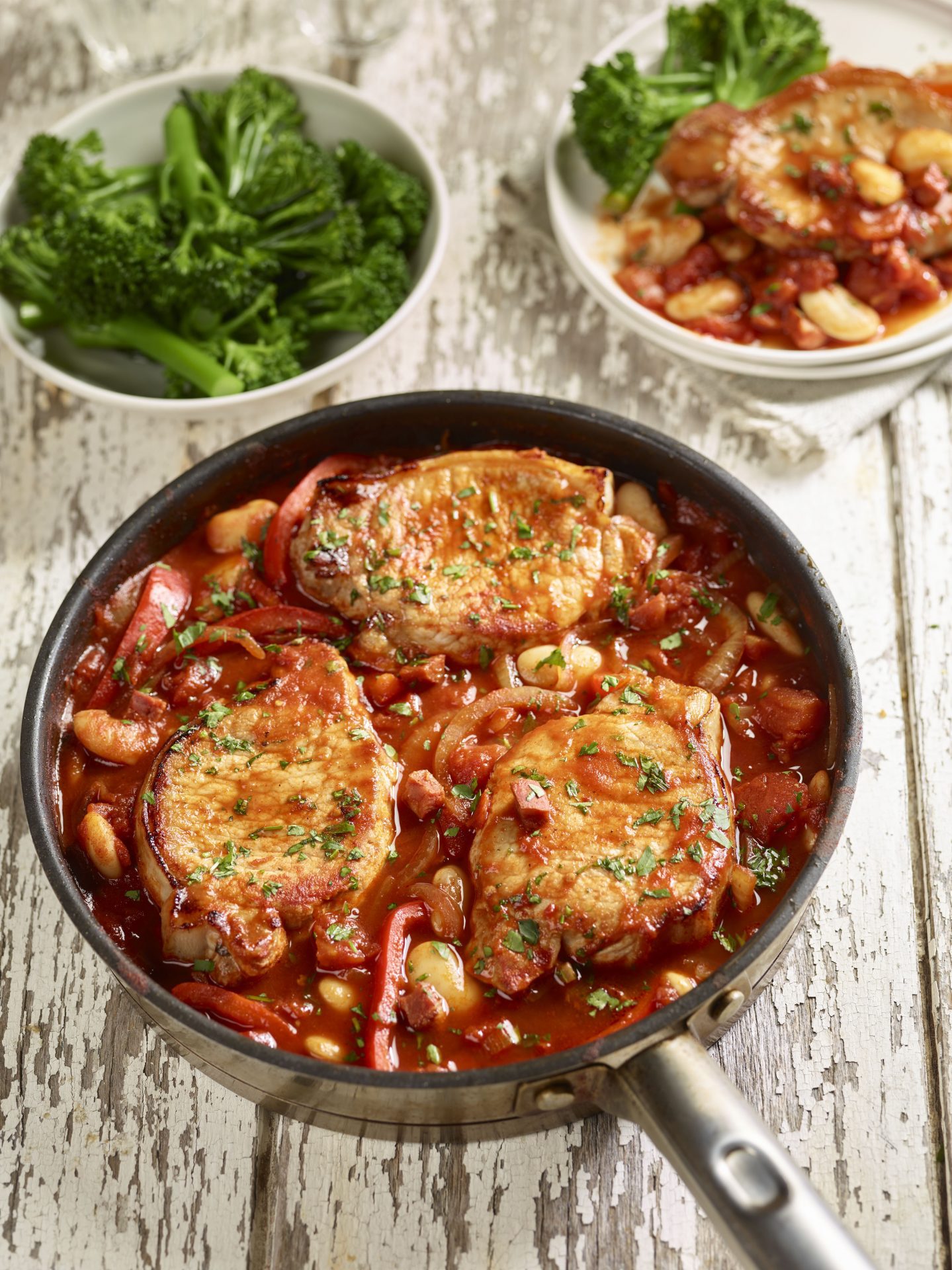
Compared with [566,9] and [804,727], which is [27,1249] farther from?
[566,9]

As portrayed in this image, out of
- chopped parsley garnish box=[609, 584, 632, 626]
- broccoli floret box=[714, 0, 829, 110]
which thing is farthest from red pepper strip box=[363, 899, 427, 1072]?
broccoli floret box=[714, 0, 829, 110]

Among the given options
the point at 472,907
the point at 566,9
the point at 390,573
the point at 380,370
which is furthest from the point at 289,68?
the point at 472,907

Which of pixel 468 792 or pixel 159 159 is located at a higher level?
pixel 159 159

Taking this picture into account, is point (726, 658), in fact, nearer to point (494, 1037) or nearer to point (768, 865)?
point (768, 865)

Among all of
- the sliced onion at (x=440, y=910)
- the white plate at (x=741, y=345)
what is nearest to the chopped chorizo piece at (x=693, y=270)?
the white plate at (x=741, y=345)

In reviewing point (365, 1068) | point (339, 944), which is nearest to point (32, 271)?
point (339, 944)

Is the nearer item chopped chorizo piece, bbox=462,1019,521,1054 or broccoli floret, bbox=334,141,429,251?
chopped chorizo piece, bbox=462,1019,521,1054

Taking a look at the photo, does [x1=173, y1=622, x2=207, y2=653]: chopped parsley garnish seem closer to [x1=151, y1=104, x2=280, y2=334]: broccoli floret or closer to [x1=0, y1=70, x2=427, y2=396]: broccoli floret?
[x1=0, y1=70, x2=427, y2=396]: broccoli floret
